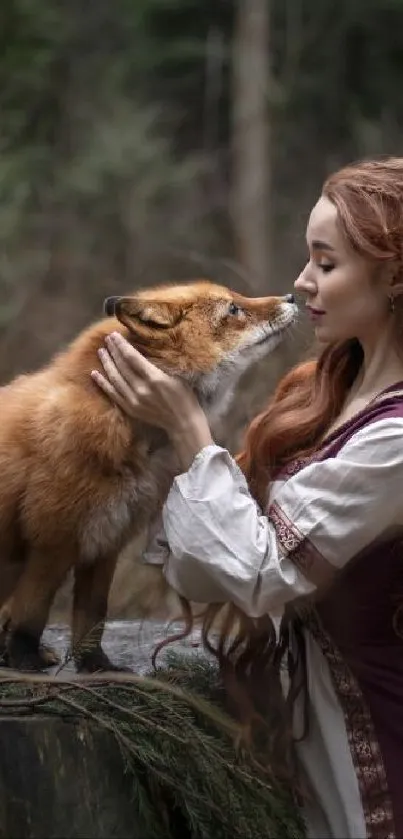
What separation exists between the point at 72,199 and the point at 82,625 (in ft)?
6.58

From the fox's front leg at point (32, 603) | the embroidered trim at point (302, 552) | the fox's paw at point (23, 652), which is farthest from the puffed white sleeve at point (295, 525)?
the fox's paw at point (23, 652)

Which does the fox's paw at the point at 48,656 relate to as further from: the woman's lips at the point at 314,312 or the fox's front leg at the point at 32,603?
the woman's lips at the point at 314,312

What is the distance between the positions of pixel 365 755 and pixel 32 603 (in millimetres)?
633

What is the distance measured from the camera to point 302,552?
5.74 feet

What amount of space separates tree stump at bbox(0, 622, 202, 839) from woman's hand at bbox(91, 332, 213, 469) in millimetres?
458

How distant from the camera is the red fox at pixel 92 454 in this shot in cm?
202

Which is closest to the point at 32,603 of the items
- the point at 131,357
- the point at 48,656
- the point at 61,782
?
the point at 48,656

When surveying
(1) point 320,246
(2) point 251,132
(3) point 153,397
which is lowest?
(2) point 251,132

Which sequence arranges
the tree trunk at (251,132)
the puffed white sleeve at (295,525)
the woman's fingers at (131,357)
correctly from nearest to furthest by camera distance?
the puffed white sleeve at (295,525) < the woman's fingers at (131,357) < the tree trunk at (251,132)

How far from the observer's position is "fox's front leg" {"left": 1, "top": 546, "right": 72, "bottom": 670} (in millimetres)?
2061

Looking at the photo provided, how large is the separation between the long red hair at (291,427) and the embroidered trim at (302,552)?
242mm

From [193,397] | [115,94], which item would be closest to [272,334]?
[193,397]

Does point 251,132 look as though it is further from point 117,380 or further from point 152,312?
point 117,380

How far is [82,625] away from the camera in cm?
220
